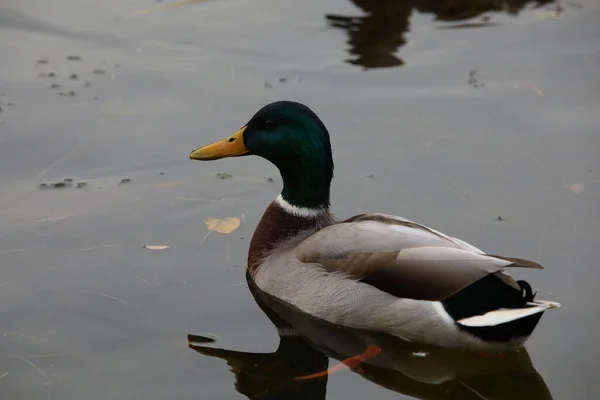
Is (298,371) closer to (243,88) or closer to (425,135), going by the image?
(425,135)

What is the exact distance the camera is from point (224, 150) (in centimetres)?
608

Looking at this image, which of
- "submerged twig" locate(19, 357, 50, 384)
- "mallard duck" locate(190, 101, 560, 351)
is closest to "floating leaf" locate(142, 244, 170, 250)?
"mallard duck" locate(190, 101, 560, 351)

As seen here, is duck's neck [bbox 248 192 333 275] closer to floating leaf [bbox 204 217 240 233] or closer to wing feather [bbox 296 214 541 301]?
wing feather [bbox 296 214 541 301]

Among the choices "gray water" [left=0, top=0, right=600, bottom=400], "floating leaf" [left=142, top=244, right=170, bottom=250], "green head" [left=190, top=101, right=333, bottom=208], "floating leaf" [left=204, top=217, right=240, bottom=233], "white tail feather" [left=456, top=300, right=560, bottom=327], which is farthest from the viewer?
"floating leaf" [left=204, top=217, right=240, bottom=233]

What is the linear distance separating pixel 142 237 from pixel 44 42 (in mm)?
3289

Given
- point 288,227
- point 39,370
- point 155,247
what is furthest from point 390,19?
point 39,370

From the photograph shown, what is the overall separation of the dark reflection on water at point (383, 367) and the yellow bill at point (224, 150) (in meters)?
1.13

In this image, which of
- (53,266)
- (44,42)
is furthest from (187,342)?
(44,42)

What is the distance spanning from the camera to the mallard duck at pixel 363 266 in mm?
5090

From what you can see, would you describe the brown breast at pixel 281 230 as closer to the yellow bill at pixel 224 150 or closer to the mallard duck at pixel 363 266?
the mallard duck at pixel 363 266

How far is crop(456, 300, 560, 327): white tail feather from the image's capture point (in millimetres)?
4848

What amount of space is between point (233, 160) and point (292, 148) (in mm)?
1563

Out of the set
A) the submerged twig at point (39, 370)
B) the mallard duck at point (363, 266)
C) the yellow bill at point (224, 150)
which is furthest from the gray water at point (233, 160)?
the yellow bill at point (224, 150)

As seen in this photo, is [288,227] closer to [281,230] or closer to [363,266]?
[281,230]
